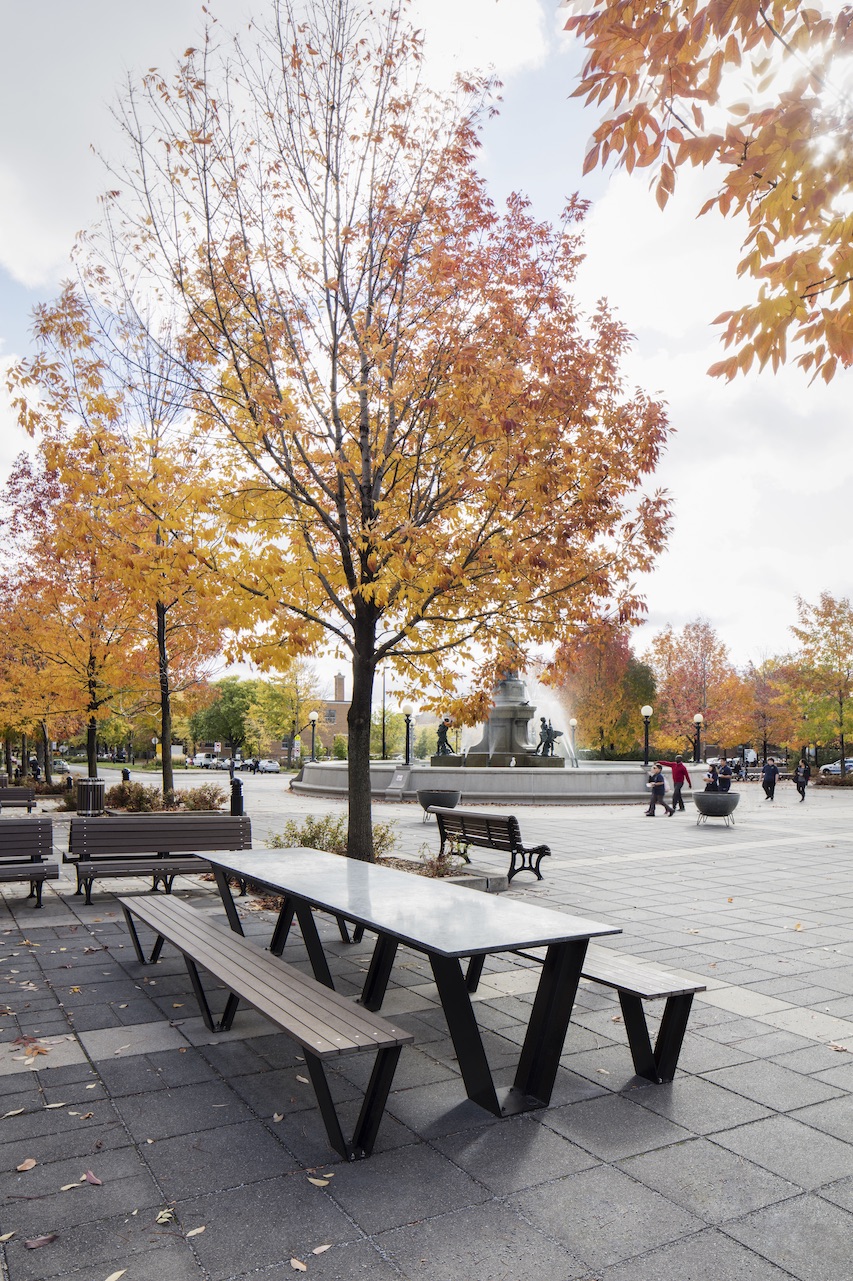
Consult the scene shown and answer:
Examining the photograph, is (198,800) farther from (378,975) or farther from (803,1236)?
(803,1236)

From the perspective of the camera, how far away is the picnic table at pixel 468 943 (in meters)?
4.09

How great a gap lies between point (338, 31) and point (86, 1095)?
9393 millimetres

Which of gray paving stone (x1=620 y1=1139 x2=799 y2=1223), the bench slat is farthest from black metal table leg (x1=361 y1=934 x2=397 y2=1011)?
gray paving stone (x1=620 y1=1139 x2=799 y2=1223)

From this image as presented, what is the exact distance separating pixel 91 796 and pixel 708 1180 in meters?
13.1

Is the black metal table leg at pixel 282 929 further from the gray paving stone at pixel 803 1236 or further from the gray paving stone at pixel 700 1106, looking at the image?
the gray paving stone at pixel 803 1236

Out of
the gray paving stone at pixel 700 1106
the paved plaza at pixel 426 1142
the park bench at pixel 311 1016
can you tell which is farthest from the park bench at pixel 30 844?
the gray paving stone at pixel 700 1106

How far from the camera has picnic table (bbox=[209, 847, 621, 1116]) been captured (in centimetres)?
409

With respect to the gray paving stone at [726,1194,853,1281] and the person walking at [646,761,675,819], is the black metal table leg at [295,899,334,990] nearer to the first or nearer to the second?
the gray paving stone at [726,1194,853,1281]

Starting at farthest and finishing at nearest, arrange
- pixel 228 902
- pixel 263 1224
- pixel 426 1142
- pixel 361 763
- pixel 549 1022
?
pixel 361 763 → pixel 228 902 → pixel 549 1022 → pixel 426 1142 → pixel 263 1224

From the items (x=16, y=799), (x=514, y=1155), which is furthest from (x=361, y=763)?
(x=16, y=799)

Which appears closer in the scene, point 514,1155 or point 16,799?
point 514,1155

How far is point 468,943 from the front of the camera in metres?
4.08

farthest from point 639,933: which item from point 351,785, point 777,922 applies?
point 351,785

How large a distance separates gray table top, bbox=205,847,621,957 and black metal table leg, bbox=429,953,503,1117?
0.12m
